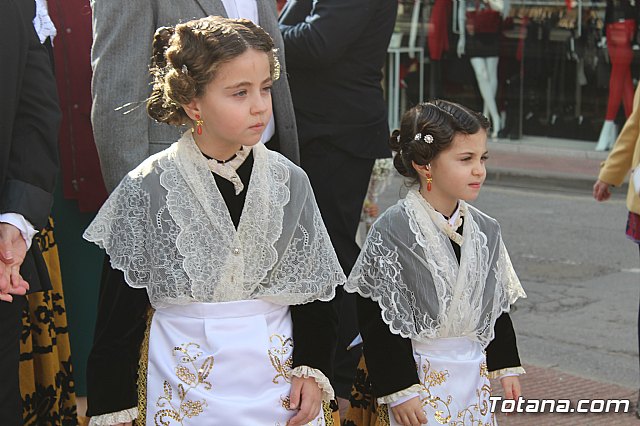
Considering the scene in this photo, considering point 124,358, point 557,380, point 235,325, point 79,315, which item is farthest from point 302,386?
point 557,380

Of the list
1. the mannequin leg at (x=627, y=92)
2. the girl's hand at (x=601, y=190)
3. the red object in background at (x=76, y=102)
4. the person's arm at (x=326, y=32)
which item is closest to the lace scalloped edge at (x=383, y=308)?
the red object in background at (x=76, y=102)

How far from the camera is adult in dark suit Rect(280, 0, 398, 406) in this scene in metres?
4.87

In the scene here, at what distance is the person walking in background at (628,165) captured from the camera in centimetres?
502

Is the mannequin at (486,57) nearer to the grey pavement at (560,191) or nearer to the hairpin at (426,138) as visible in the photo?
the grey pavement at (560,191)

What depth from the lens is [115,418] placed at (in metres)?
3.05

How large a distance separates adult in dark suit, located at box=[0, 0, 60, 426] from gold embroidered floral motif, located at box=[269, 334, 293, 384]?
26.1 inches

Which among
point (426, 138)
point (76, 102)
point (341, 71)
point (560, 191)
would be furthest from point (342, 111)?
point (560, 191)

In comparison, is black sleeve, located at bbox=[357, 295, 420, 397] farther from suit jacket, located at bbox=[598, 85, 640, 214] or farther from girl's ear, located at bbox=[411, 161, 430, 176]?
suit jacket, located at bbox=[598, 85, 640, 214]

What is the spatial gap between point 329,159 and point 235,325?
2.02 meters

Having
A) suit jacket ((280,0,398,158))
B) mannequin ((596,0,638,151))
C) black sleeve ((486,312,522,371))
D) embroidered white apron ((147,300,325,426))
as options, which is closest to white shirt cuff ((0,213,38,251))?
embroidered white apron ((147,300,325,426))

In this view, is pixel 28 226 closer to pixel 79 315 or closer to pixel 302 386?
pixel 302 386

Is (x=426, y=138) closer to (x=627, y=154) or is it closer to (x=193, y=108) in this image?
(x=193, y=108)

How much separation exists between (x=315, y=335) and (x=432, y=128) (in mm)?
810

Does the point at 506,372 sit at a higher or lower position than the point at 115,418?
lower
